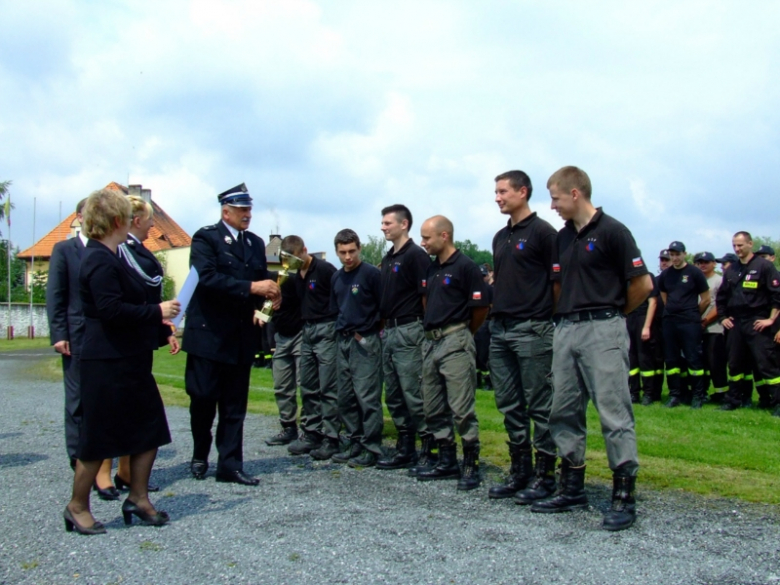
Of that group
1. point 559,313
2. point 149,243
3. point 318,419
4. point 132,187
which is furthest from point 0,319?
point 559,313

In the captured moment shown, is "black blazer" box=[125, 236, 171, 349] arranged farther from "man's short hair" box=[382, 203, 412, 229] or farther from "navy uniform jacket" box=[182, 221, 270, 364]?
"man's short hair" box=[382, 203, 412, 229]

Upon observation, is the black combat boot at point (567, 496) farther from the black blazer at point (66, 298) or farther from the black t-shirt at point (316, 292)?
the black blazer at point (66, 298)

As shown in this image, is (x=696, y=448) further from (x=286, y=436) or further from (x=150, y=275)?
(x=150, y=275)

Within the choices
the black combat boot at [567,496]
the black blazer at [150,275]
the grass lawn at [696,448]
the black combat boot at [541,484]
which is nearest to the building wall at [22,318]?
the grass lawn at [696,448]

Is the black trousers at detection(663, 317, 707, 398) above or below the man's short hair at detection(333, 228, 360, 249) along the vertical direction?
below

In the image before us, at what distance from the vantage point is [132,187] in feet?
208

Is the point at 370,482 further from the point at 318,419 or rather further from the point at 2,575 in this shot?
the point at 2,575

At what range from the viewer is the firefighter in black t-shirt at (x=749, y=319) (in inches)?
418

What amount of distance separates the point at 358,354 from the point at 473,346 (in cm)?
141

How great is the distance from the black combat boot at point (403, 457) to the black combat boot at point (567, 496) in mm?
2042

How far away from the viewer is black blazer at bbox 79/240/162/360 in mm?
4914

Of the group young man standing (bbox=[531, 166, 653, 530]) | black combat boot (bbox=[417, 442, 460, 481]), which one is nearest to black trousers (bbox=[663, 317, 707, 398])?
black combat boot (bbox=[417, 442, 460, 481])

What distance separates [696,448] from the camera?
24.8 feet

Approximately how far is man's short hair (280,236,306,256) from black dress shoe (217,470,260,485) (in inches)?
108
